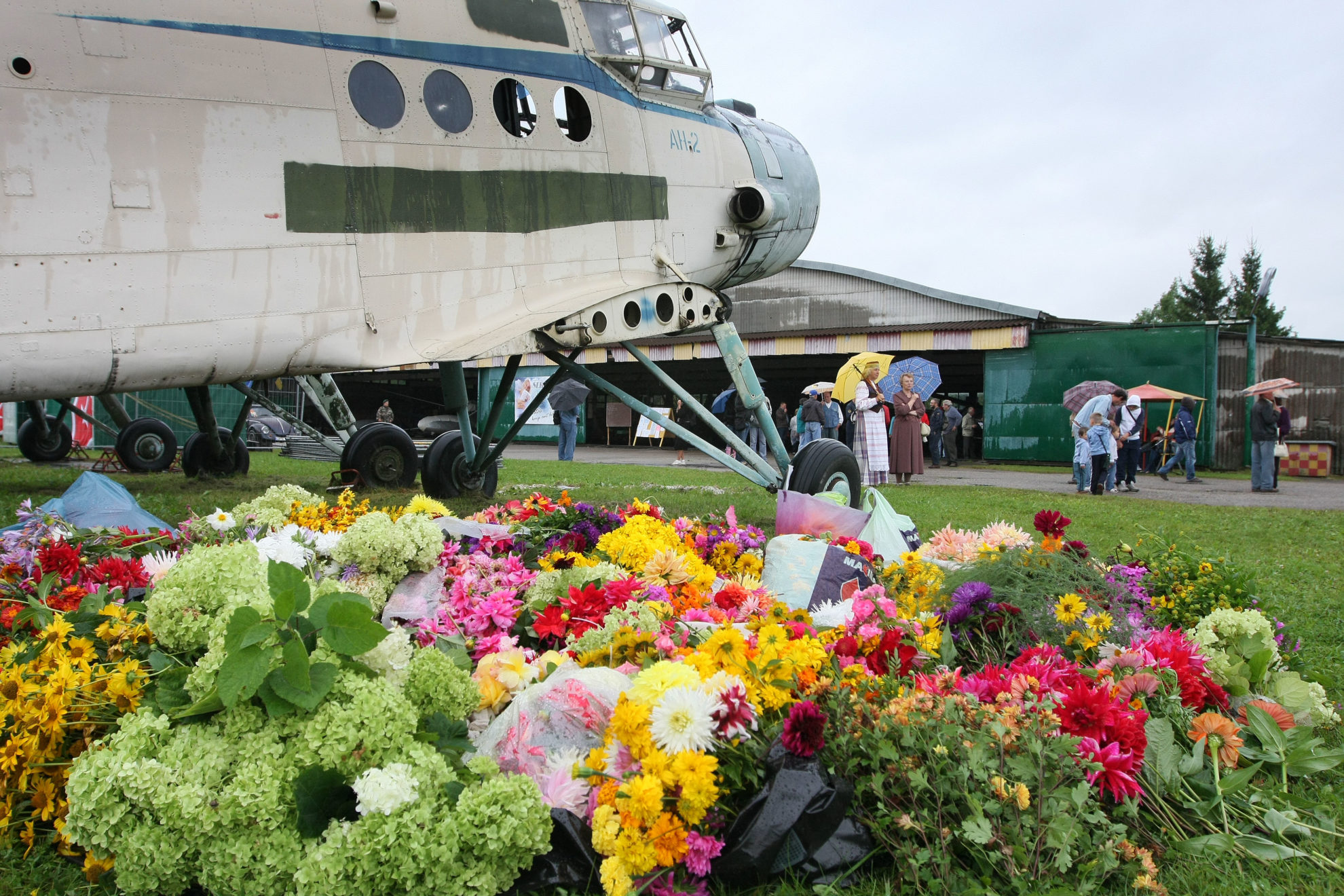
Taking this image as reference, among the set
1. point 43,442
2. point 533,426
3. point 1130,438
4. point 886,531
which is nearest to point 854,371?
point 1130,438

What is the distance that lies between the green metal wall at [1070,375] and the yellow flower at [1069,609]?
2113cm

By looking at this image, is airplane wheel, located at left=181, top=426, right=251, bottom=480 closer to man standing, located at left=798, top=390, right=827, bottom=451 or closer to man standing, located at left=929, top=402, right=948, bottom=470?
man standing, located at left=798, top=390, right=827, bottom=451

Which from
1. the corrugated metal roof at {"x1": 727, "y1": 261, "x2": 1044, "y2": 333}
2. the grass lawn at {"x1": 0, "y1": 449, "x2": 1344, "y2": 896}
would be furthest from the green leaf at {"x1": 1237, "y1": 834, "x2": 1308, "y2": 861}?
the corrugated metal roof at {"x1": 727, "y1": 261, "x2": 1044, "y2": 333}

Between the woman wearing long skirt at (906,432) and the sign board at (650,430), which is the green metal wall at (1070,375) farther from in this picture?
the sign board at (650,430)

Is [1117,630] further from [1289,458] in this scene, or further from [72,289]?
[1289,458]

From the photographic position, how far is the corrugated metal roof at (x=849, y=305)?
24578mm

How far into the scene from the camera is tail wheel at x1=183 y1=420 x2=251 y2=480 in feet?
33.5

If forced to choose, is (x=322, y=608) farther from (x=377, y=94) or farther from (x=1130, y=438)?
(x=1130, y=438)

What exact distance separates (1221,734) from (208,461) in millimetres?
10914

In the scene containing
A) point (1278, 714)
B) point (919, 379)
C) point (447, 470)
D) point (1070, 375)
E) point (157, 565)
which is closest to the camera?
point (1278, 714)

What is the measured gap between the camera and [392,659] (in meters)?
2.23

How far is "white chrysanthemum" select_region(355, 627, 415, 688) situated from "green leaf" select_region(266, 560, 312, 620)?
216 mm

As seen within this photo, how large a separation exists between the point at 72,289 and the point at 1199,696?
4773 millimetres

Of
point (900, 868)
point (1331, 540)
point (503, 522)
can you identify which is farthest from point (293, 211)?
point (1331, 540)
